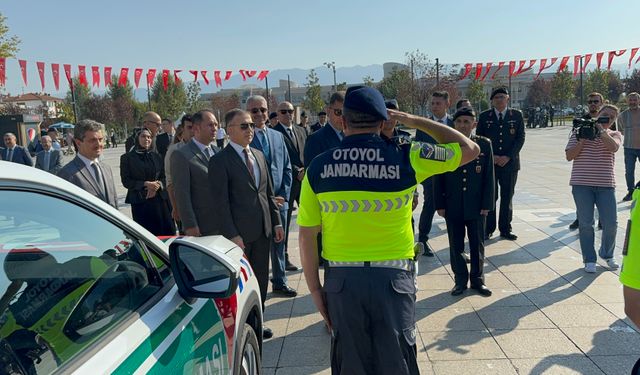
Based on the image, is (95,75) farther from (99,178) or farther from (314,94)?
(314,94)

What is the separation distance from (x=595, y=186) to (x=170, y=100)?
216ft

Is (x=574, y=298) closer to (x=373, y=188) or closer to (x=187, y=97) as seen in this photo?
(x=373, y=188)

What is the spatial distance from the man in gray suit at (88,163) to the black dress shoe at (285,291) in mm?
2054

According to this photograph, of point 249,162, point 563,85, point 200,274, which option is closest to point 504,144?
point 249,162

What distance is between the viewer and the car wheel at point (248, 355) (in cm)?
255

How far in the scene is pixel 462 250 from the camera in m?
5.15

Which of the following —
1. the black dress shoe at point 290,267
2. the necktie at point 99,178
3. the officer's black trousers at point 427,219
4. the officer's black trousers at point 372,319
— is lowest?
the black dress shoe at point 290,267

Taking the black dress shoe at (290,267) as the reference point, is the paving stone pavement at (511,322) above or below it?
above

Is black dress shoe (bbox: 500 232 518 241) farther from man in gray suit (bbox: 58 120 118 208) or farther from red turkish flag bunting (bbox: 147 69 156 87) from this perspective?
red turkish flag bunting (bbox: 147 69 156 87)

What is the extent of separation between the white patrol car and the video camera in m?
4.62

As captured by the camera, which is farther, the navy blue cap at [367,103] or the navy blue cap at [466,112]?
the navy blue cap at [466,112]

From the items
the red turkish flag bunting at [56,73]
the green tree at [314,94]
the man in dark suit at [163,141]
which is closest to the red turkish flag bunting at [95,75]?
the red turkish flag bunting at [56,73]

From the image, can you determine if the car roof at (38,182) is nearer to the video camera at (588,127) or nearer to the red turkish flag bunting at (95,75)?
the video camera at (588,127)

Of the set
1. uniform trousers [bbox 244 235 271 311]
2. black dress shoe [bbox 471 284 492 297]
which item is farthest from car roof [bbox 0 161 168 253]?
black dress shoe [bbox 471 284 492 297]
